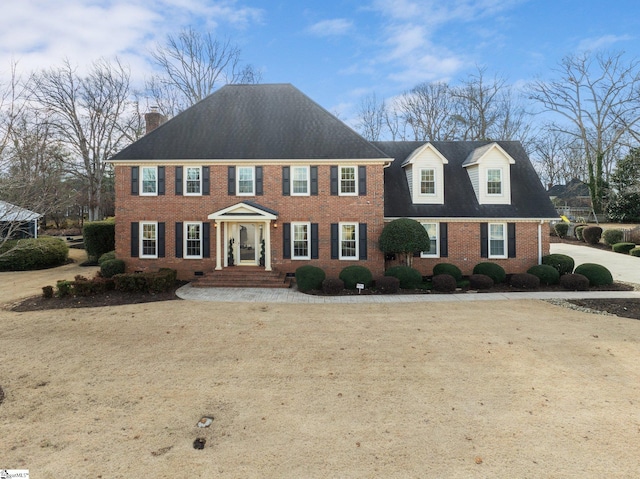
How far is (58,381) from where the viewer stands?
645 cm

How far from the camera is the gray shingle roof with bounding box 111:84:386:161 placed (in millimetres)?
17031

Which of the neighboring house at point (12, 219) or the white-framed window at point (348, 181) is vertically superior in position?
the white-framed window at point (348, 181)

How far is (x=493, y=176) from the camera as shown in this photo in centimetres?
1830

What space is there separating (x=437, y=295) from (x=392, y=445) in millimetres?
10681

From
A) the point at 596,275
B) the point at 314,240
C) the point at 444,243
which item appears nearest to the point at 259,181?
the point at 314,240

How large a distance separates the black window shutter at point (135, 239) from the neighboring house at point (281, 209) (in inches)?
1.9

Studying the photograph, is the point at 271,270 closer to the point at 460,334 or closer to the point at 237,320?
the point at 237,320

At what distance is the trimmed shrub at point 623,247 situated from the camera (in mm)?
26891

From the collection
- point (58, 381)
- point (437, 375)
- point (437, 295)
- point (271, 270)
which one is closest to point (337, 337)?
point (437, 375)

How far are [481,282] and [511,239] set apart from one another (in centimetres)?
377

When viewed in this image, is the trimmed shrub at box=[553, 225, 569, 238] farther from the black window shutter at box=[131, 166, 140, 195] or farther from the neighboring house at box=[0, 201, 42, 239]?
the neighboring house at box=[0, 201, 42, 239]

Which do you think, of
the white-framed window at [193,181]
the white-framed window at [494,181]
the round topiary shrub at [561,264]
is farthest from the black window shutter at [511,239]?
the white-framed window at [193,181]

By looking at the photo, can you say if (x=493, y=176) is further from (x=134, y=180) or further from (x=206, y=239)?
(x=134, y=180)

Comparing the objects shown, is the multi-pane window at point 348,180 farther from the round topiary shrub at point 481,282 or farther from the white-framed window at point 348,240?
the round topiary shrub at point 481,282
